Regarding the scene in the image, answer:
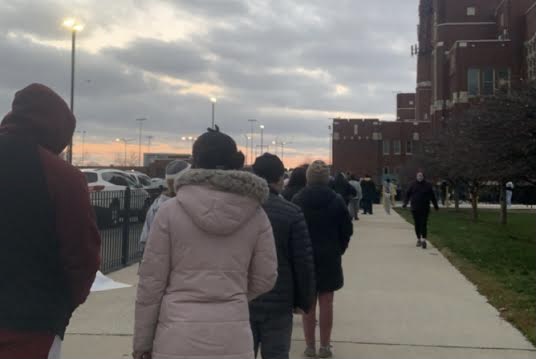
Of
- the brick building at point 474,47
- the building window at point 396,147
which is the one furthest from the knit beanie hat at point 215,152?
the building window at point 396,147

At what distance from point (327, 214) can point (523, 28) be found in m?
49.4

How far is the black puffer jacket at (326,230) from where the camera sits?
5.67m

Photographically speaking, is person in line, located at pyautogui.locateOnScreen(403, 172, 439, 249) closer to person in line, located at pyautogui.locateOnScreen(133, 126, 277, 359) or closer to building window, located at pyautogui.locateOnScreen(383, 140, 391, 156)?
person in line, located at pyautogui.locateOnScreen(133, 126, 277, 359)

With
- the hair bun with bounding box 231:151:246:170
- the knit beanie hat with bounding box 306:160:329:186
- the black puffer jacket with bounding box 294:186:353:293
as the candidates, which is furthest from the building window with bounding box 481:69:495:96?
the hair bun with bounding box 231:151:246:170

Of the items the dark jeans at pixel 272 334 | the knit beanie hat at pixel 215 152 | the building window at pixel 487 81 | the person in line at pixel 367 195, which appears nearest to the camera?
the knit beanie hat at pixel 215 152

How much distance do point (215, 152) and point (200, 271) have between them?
2.14ft

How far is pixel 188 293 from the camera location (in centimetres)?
298

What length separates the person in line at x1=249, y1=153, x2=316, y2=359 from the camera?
13.0 feet

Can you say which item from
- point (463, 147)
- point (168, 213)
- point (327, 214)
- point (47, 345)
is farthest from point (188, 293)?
point (463, 147)

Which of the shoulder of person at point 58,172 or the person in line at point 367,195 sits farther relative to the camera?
the person in line at point 367,195

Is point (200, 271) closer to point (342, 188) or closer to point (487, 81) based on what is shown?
point (342, 188)

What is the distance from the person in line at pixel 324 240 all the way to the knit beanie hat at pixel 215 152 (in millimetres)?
2455

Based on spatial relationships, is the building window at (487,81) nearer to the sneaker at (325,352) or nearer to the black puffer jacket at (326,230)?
the black puffer jacket at (326,230)

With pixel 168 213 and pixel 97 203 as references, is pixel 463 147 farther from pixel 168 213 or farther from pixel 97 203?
pixel 168 213
